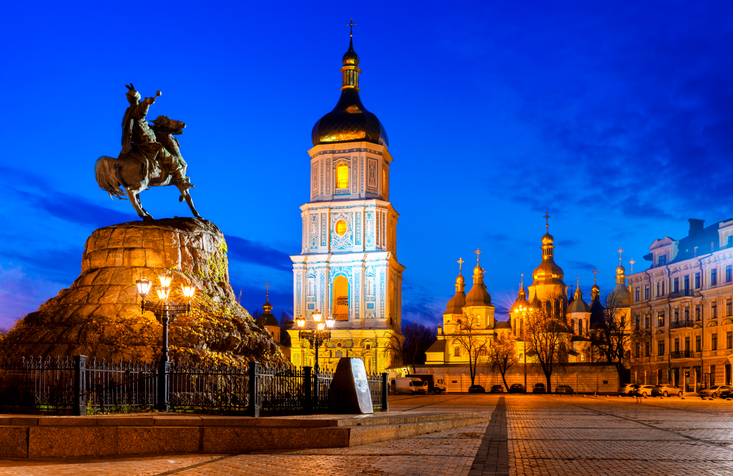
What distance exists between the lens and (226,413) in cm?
1527

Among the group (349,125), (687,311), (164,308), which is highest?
(349,125)

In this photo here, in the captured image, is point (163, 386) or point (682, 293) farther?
point (682, 293)

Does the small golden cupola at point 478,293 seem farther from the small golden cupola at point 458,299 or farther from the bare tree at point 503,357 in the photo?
the bare tree at point 503,357

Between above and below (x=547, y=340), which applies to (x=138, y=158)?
above

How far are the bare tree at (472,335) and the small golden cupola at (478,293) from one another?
1.66 meters

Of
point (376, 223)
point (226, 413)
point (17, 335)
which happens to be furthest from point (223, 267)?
point (376, 223)

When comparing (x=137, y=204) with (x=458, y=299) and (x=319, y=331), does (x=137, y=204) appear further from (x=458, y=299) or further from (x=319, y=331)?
(x=458, y=299)

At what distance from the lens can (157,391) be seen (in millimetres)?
16031

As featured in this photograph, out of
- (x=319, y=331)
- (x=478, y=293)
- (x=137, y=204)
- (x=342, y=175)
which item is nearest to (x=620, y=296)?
(x=478, y=293)

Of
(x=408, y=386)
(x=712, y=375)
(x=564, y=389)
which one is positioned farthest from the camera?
(x=564, y=389)

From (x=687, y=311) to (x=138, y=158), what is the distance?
2078 inches

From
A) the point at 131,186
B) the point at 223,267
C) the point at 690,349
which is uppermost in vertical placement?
the point at 131,186

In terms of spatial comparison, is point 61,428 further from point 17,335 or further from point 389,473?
point 17,335

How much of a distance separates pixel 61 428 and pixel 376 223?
70919 mm
